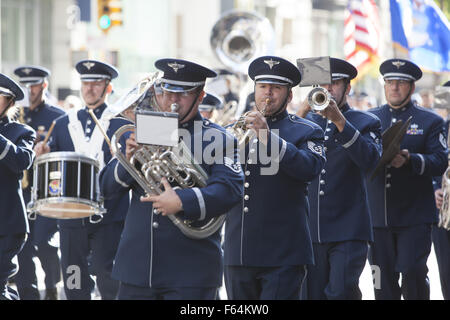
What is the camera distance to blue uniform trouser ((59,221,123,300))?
916 cm

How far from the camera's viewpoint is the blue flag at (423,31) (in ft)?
33.8

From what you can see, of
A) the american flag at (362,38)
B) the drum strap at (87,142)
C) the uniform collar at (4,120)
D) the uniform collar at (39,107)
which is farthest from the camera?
the american flag at (362,38)

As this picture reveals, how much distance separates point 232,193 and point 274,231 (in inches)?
42.4

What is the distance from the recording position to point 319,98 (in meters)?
7.34

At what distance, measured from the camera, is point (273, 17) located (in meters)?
42.5

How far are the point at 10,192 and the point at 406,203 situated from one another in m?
3.38

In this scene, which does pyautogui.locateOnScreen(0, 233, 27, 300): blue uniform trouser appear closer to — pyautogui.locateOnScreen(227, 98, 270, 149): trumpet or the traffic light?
pyautogui.locateOnScreen(227, 98, 270, 149): trumpet

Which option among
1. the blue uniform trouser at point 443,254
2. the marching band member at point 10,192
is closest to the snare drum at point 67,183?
the marching band member at point 10,192

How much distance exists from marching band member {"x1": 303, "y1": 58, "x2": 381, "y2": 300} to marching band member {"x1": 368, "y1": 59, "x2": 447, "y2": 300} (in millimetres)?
867

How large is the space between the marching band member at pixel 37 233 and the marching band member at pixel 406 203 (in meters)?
3.24

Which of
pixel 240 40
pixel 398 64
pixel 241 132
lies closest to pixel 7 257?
pixel 241 132

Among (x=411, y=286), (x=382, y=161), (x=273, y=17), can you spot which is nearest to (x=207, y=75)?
(x=382, y=161)

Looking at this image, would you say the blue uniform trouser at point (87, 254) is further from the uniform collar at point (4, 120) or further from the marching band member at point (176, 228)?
the marching band member at point (176, 228)

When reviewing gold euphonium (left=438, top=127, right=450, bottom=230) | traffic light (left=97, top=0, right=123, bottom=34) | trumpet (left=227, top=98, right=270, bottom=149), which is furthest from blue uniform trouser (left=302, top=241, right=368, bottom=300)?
traffic light (left=97, top=0, right=123, bottom=34)
